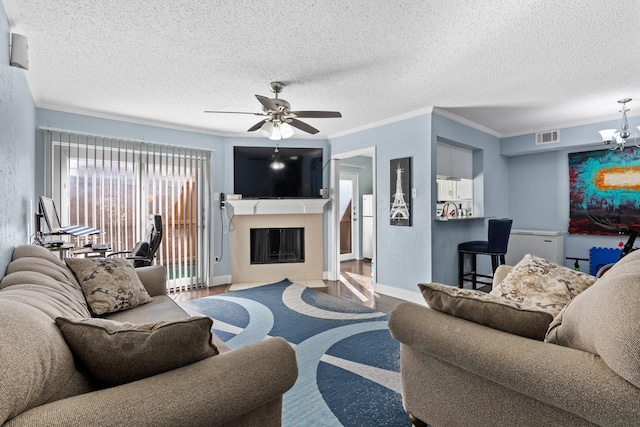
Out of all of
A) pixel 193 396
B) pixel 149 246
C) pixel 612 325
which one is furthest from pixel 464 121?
pixel 193 396

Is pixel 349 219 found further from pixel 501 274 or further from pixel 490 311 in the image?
pixel 490 311

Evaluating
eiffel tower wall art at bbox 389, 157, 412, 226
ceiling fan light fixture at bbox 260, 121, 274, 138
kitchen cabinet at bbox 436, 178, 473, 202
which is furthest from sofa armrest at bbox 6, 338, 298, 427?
kitchen cabinet at bbox 436, 178, 473, 202

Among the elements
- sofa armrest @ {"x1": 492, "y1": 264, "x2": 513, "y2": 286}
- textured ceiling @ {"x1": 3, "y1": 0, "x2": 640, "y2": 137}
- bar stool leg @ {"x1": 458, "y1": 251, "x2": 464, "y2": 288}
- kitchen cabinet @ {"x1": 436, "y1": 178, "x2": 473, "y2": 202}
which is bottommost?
bar stool leg @ {"x1": 458, "y1": 251, "x2": 464, "y2": 288}

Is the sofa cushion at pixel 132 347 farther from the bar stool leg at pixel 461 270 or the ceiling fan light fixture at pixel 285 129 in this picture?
the bar stool leg at pixel 461 270

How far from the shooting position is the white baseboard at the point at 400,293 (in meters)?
3.95

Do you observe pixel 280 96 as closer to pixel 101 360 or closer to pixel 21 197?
pixel 21 197

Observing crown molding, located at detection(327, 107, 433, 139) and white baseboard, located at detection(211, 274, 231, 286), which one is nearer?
crown molding, located at detection(327, 107, 433, 139)

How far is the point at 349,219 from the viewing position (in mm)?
7125

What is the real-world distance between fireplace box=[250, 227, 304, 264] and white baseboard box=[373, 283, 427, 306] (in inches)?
55.8

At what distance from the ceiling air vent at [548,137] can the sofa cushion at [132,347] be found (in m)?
5.47

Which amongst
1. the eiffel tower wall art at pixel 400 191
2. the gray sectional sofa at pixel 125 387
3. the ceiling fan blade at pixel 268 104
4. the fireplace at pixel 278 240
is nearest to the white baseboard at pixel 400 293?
the eiffel tower wall art at pixel 400 191

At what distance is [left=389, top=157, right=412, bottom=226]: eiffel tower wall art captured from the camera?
409 cm

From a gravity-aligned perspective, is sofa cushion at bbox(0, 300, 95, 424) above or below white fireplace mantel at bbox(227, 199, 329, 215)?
below

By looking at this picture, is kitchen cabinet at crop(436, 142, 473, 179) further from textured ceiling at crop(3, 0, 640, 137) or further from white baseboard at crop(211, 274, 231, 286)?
white baseboard at crop(211, 274, 231, 286)
